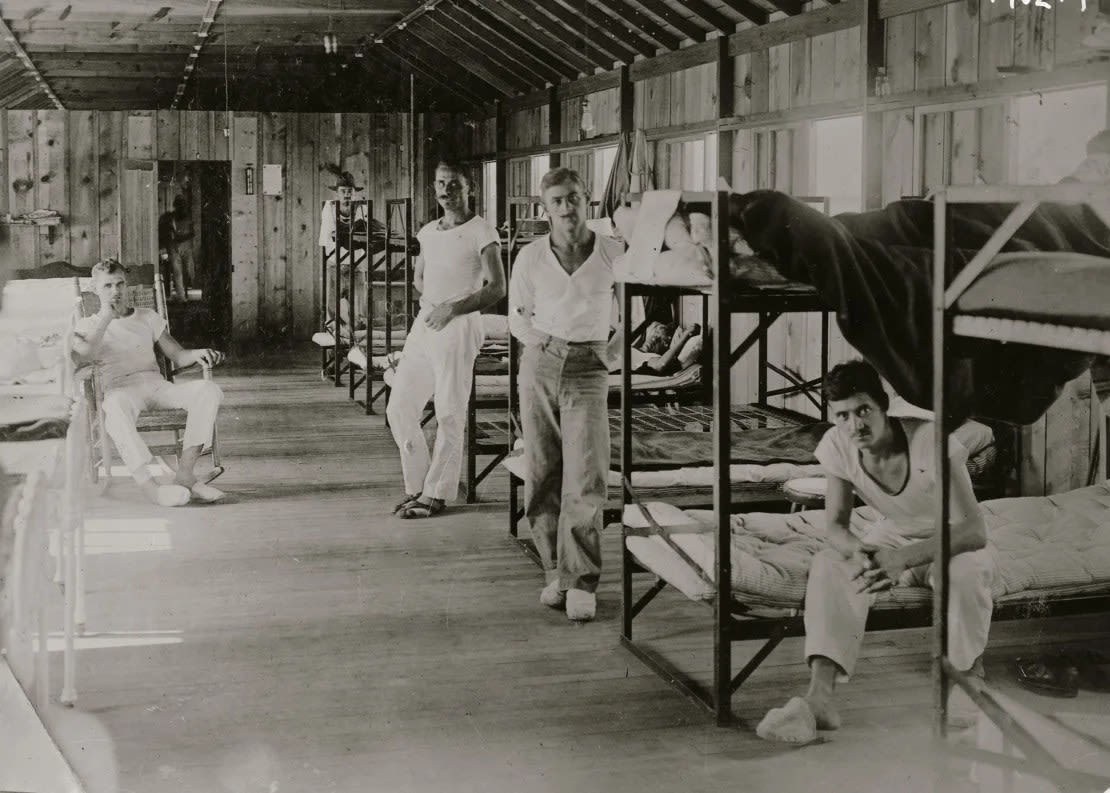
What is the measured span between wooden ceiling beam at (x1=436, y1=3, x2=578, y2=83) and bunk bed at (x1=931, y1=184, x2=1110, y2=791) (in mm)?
7593

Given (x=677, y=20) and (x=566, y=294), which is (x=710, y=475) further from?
(x=677, y=20)

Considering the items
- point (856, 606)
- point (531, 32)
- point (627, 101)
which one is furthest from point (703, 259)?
point (531, 32)

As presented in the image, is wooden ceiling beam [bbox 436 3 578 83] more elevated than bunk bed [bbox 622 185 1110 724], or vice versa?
wooden ceiling beam [bbox 436 3 578 83]

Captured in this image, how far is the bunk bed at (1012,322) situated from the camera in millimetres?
2264

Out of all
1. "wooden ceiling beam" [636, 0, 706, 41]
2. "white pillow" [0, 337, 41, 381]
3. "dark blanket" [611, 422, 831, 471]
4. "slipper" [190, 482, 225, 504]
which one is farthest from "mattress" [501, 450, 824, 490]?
"wooden ceiling beam" [636, 0, 706, 41]

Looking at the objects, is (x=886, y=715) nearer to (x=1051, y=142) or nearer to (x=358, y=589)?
(x=358, y=589)

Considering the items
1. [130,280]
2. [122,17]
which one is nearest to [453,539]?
[130,280]

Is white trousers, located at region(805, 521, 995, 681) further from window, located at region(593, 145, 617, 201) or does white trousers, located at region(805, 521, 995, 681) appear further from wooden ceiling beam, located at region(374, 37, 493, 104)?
wooden ceiling beam, located at region(374, 37, 493, 104)

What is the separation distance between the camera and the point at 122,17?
19.8 feet

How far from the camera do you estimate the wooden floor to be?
3.21 meters

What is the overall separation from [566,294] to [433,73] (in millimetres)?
9118

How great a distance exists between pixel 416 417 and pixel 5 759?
3.46 m

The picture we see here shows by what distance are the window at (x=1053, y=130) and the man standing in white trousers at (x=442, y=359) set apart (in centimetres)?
229

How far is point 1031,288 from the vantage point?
7.80 feet
